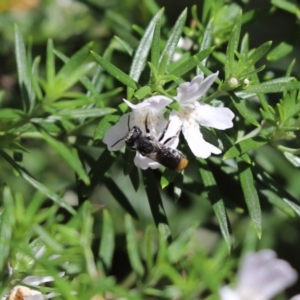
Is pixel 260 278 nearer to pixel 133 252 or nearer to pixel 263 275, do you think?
pixel 263 275

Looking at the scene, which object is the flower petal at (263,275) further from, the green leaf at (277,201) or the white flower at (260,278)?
the green leaf at (277,201)

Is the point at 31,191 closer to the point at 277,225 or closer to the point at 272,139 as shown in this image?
the point at 277,225

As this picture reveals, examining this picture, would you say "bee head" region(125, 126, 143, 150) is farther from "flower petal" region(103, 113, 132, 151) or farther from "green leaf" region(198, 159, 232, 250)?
"green leaf" region(198, 159, 232, 250)

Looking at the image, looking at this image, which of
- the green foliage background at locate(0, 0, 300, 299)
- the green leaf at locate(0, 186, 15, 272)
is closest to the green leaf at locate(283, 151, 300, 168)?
the green foliage background at locate(0, 0, 300, 299)

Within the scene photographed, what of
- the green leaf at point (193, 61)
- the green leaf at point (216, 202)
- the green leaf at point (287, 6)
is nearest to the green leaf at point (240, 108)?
the green leaf at point (193, 61)

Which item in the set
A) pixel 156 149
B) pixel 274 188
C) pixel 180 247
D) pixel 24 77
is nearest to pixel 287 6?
pixel 274 188

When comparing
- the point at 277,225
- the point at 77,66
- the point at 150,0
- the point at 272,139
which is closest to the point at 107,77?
the point at 150,0

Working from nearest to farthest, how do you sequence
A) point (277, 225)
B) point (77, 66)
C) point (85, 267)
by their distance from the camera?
point (85, 267)
point (77, 66)
point (277, 225)
